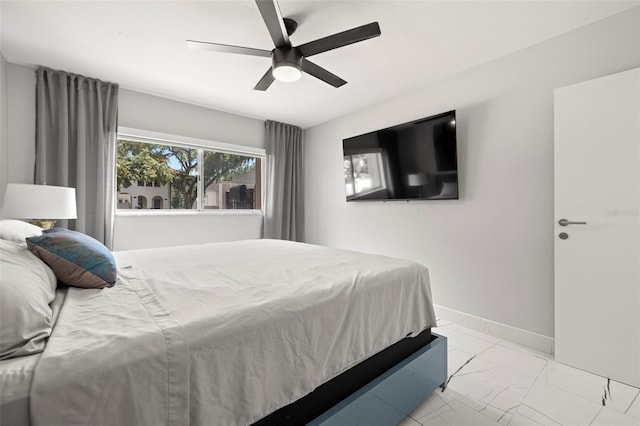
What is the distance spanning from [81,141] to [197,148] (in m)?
1.21

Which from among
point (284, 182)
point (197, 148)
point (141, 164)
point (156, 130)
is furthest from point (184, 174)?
point (284, 182)

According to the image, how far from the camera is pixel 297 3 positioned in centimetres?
183

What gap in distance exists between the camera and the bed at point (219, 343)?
25.1 inches

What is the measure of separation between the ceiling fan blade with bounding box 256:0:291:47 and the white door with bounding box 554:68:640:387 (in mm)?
2035

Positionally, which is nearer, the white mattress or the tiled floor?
the white mattress

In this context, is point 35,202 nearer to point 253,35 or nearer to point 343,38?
point 253,35

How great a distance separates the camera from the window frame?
10.4ft

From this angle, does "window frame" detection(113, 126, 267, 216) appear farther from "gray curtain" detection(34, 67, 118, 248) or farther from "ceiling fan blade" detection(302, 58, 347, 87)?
"ceiling fan blade" detection(302, 58, 347, 87)

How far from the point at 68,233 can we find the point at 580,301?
3.14m

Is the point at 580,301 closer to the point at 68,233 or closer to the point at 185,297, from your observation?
the point at 185,297

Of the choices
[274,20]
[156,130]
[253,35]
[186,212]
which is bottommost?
[186,212]

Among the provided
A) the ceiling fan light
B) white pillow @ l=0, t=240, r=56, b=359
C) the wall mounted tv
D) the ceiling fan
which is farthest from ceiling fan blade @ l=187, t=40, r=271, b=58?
the wall mounted tv

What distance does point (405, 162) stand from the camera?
10.0 feet

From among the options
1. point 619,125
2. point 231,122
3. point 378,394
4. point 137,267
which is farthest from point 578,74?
point 231,122
